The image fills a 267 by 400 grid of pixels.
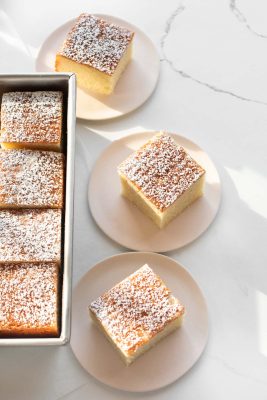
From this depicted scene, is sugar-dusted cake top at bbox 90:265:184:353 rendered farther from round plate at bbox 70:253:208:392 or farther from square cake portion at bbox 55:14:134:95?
square cake portion at bbox 55:14:134:95

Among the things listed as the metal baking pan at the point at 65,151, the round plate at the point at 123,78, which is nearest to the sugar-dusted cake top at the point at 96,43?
the round plate at the point at 123,78

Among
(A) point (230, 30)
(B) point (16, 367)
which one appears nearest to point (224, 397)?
(B) point (16, 367)

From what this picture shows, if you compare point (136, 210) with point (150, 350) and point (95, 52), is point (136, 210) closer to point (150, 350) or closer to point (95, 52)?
point (150, 350)

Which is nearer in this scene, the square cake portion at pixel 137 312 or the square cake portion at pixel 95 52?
the square cake portion at pixel 137 312

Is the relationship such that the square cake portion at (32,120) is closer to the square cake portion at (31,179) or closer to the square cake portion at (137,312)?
the square cake portion at (31,179)

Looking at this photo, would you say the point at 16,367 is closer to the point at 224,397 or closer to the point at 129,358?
the point at 129,358

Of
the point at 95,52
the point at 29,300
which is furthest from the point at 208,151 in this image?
the point at 29,300
